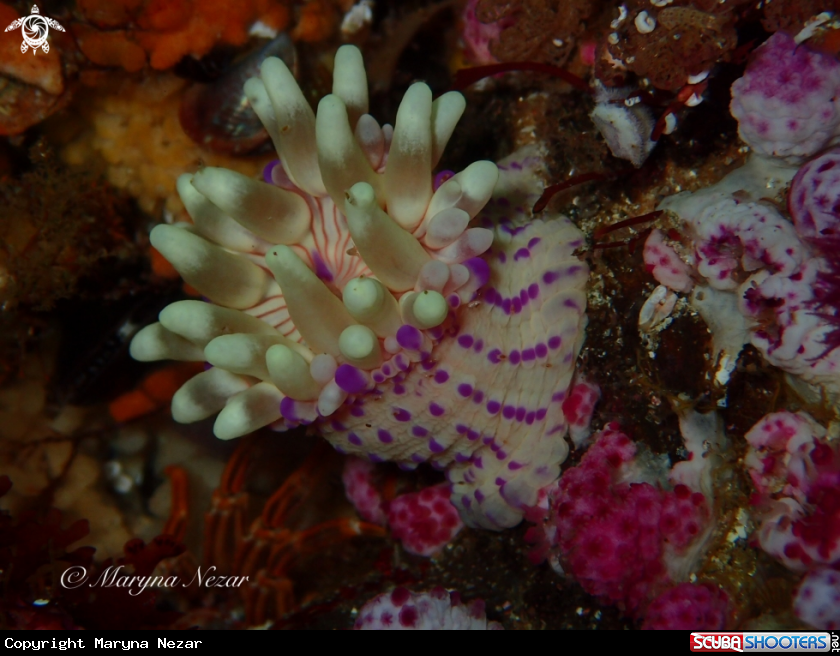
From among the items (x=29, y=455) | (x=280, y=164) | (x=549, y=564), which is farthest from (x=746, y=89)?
(x=29, y=455)

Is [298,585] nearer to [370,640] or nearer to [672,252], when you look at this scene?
[370,640]

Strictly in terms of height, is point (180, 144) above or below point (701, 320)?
above

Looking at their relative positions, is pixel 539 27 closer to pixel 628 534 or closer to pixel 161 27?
pixel 161 27

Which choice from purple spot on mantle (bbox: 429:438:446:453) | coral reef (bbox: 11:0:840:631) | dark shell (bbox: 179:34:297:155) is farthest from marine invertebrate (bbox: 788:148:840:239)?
dark shell (bbox: 179:34:297:155)

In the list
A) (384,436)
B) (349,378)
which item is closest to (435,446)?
(384,436)

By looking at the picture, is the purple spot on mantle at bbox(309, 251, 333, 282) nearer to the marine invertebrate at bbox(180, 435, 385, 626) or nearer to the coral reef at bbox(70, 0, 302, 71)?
the coral reef at bbox(70, 0, 302, 71)

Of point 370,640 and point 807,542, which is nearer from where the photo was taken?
point 807,542
